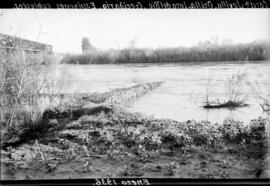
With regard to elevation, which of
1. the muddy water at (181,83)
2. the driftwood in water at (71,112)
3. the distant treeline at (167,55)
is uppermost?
the distant treeline at (167,55)

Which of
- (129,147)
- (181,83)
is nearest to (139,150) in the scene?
(129,147)

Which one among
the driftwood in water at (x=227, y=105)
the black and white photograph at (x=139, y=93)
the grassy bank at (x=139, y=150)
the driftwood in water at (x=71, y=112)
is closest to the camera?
the grassy bank at (x=139, y=150)

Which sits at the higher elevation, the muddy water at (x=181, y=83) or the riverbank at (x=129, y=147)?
the muddy water at (x=181, y=83)

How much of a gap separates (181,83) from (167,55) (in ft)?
2.04

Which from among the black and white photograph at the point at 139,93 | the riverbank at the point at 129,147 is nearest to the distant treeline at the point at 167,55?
the black and white photograph at the point at 139,93

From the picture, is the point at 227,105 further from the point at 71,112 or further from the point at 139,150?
the point at 71,112

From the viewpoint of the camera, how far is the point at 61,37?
5172 mm

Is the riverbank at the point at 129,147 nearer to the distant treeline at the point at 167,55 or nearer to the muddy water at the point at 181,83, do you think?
the muddy water at the point at 181,83

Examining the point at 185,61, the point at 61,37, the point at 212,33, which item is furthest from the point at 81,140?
the point at 212,33

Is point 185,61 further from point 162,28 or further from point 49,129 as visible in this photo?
point 49,129

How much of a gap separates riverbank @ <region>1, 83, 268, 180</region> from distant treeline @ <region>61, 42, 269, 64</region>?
0.59 meters

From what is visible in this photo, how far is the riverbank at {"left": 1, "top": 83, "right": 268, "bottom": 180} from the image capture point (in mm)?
4543

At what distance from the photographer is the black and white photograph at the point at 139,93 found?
4.68 m

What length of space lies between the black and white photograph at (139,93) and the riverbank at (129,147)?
2 cm
